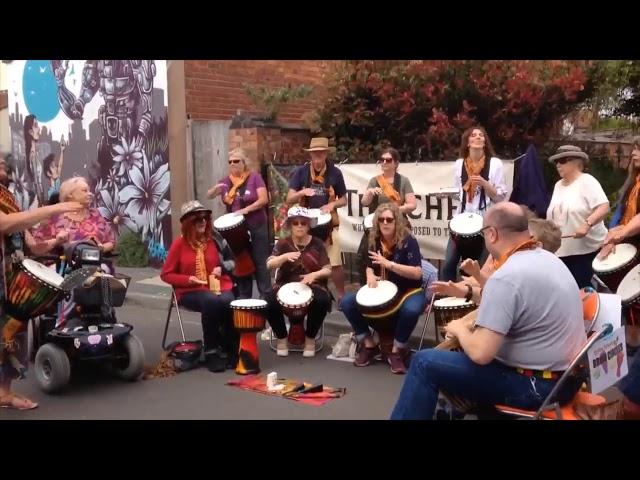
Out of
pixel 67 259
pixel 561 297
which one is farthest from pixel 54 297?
pixel 561 297

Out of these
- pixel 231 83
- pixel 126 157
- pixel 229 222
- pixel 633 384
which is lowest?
pixel 633 384

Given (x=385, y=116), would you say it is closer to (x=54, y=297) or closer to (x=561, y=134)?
(x=561, y=134)

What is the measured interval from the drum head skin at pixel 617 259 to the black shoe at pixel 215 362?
315cm

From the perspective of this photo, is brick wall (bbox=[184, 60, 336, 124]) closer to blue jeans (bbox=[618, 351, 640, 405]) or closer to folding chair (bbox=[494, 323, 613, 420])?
blue jeans (bbox=[618, 351, 640, 405])

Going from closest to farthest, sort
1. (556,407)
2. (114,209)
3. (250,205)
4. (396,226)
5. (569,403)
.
Result: (556,407) < (569,403) < (396,226) < (250,205) < (114,209)

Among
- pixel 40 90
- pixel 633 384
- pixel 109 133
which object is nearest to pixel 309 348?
pixel 633 384

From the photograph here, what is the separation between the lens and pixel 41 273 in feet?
16.2

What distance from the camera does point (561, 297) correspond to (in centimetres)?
335

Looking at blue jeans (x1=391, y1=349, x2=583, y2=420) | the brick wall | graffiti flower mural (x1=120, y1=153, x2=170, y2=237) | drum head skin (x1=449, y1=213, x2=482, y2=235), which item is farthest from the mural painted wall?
blue jeans (x1=391, y1=349, x2=583, y2=420)

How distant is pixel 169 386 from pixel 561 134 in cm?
542

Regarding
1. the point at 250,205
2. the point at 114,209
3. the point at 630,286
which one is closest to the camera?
the point at 630,286

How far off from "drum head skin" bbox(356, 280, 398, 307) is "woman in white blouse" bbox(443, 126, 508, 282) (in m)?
0.84

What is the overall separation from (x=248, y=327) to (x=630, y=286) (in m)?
2.97

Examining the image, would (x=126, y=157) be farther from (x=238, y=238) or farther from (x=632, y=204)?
(x=632, y=204)
